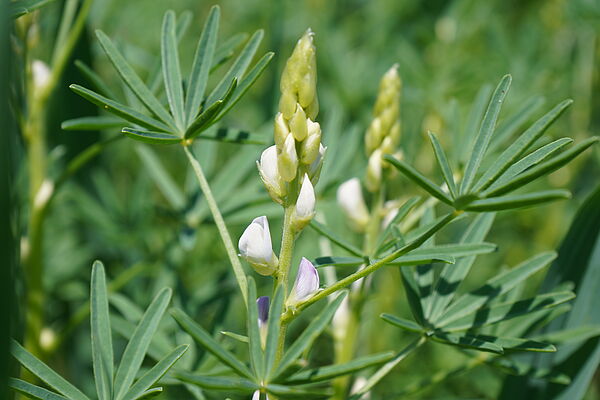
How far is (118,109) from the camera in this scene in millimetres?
698

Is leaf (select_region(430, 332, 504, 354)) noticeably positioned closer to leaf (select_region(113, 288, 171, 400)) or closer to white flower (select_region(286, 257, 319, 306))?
white flower (select_region(286, 257, 319, 306))

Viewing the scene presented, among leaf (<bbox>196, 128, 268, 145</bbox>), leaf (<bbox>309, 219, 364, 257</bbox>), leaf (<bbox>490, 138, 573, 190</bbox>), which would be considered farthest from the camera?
leaf (<bbox>196, 128, 268, 145</bbox>)

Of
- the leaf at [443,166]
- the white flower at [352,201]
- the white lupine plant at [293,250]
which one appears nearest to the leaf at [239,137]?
the white lupine plant at [293,250]

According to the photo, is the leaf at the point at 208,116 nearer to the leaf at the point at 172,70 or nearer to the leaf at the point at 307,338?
the leaf at the point at 172,70

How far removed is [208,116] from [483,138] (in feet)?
0.92

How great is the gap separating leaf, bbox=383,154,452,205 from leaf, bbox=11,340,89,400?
1.27 feet

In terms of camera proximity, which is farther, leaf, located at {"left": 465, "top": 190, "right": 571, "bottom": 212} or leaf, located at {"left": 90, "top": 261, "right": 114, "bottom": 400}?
leaf, located at {"left": 90, "top": 261, "right": 114, "bottom": 400}

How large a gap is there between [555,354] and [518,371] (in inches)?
4.3

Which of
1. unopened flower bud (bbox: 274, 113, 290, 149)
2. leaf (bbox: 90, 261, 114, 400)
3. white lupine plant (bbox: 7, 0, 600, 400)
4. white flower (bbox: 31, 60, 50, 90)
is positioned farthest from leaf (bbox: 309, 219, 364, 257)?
white flower (bbox: 31, 60, 50, 90)

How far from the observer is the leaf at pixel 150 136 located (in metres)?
0.68

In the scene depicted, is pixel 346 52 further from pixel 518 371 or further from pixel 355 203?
pixel 518 371

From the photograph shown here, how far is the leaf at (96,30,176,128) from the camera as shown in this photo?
77cm

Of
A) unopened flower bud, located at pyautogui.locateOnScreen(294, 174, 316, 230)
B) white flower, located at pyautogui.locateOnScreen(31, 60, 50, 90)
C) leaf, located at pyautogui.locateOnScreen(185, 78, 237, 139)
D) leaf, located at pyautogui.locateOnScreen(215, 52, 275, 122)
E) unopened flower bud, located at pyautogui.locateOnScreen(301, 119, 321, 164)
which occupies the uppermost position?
white flower, located at pyautogui.locateOnScreen(31, 60, 50, 90)

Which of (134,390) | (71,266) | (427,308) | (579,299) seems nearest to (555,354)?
(579,299)
